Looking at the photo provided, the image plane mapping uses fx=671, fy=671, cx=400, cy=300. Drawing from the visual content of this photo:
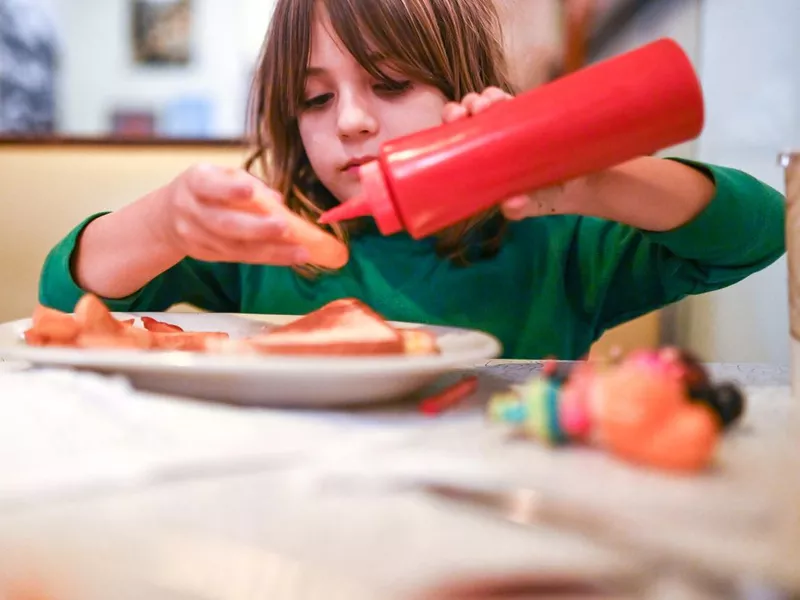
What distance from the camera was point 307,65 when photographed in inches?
28.1

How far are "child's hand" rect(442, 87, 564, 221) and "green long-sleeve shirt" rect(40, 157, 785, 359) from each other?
25cm

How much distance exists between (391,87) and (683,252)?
34 centimetres

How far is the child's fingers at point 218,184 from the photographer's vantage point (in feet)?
1.44

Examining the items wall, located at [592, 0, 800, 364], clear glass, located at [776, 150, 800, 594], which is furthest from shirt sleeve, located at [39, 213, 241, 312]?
wall, located at [592, 0, 800, 364]

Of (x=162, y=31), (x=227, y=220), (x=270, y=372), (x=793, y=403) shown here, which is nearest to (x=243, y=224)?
(x=227, y=220)

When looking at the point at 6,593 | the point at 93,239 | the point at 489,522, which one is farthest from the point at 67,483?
the point at 93,239

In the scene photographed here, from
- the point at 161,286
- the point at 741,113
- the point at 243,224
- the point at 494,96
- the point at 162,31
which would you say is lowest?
the point at 161,286

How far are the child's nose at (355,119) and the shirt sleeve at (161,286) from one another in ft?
0.86

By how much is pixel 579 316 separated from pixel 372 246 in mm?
272

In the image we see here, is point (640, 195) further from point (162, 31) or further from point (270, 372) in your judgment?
point (162, 31)

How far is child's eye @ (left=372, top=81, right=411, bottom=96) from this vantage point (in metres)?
0.70

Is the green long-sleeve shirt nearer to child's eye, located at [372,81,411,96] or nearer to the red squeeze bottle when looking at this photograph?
child's eye, located at [372,81,411,96]

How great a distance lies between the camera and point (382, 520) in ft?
0.84

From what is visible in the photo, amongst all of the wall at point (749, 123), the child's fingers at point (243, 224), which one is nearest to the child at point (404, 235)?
the child's fingers at point (243, 224)
